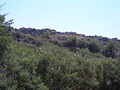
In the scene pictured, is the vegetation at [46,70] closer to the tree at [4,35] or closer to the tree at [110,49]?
the tree at [4,35]

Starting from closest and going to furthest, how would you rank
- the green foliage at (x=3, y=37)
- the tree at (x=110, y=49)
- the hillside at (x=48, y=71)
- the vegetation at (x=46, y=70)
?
the green foliage at (x=3, y=37)
the vegetation at (x=46, y=70)
the hillside at (x=48, y=71)
the tree at (x=110, y=49)

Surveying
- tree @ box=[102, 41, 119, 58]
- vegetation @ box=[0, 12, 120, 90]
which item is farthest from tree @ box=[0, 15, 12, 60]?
tree @ box=[102, 41, 119, 58]

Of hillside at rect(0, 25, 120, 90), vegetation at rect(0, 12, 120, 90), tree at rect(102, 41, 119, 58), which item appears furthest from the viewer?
tree at rect(102, 41, 119, 58)

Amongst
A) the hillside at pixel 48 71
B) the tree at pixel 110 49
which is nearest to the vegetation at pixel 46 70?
the hillside at pixel 48 71

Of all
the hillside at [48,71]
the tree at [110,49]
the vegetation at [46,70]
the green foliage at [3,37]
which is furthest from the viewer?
the tree at [110,49]

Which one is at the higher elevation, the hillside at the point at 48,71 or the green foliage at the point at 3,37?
the green foliage at the point at 3,37

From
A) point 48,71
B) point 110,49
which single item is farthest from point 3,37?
point 110,49

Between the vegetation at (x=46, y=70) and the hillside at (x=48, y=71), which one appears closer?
the vegetation at (x=46, y=70)

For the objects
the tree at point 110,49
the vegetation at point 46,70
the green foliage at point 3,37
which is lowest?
the tree at point 110,49

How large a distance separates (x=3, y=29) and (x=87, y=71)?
10161mm

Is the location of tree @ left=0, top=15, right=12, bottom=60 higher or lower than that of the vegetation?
higher

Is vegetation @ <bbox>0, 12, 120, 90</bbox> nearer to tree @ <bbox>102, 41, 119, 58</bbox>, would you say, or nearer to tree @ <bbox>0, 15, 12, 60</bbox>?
tree @ <bbox>0, 15, 12, 60</bbox>

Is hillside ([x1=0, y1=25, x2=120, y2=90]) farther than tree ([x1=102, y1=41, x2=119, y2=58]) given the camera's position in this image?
No

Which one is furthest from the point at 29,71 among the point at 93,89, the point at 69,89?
the point at 93,89
